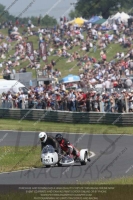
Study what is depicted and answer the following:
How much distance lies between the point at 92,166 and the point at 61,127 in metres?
11.8

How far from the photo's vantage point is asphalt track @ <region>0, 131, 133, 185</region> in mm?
16281

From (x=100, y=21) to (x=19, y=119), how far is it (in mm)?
32724

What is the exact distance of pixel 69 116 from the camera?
31219 millimetres

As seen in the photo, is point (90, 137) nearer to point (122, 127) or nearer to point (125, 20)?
point (122, 127)

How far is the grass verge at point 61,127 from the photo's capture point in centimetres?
2808

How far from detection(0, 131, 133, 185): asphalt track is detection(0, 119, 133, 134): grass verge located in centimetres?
127

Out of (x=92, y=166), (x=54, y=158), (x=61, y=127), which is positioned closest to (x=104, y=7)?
(x=61, y=127)

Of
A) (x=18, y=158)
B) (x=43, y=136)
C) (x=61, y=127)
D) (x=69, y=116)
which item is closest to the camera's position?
(x=43, y=136)

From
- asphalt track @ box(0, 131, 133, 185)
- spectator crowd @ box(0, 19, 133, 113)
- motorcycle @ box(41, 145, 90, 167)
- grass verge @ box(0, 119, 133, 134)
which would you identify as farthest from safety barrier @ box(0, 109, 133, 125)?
motorcycle @ box(41, 145, 90, 167)

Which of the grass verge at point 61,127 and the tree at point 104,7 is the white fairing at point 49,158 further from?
the tree at point 104,7

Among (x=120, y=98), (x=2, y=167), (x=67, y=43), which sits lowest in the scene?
(x=2, y=167)

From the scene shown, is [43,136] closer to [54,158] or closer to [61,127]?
[54,158]

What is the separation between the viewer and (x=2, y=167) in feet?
64.6
